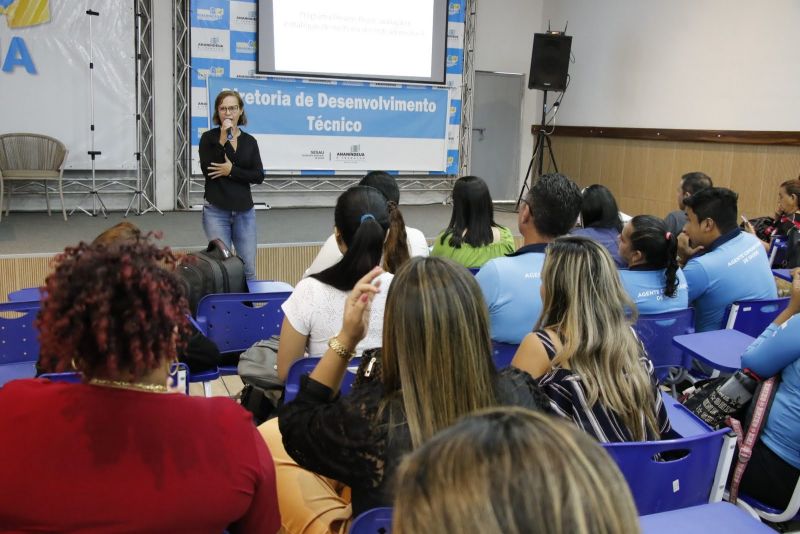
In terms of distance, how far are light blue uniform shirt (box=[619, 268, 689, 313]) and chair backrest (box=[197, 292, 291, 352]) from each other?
4.53 feet

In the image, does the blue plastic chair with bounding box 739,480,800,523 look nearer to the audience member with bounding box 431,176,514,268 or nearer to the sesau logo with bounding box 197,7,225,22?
the audience member with bounding box 431,176,514,268

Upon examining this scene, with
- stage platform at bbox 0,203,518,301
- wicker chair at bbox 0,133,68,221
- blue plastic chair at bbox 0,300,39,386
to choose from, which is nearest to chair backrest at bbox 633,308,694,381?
blue plastic chair at bbox 0,300,39,386

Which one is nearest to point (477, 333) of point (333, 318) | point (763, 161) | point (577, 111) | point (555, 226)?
point (333, 318)

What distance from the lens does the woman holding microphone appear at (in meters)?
4.68

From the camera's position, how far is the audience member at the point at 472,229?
359 centimetres

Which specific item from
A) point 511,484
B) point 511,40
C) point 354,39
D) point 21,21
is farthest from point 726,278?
point 511,40

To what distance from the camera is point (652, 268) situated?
9.39 feet

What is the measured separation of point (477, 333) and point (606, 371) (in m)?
0.52

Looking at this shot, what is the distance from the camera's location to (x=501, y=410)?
0.74m

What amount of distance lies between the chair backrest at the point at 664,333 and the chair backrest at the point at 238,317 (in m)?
1.43

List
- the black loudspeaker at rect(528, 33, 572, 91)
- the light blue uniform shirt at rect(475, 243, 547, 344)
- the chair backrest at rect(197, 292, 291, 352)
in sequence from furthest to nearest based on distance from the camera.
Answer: the black loudspeaker at rect(528, 33, 572, 91)
the chair backrest at rect(197, 292, 291, 352)
the light blue uniform shirt at rect(475, 243, 547, 344)

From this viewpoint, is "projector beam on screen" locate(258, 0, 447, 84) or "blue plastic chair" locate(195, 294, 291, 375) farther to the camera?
→ "projector beam on screen" locate(258, 0, 447, 84)

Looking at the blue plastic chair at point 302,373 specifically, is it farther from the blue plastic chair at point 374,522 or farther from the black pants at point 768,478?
the black pants at point 768,478

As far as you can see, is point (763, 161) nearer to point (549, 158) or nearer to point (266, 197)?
point (549, 158)
